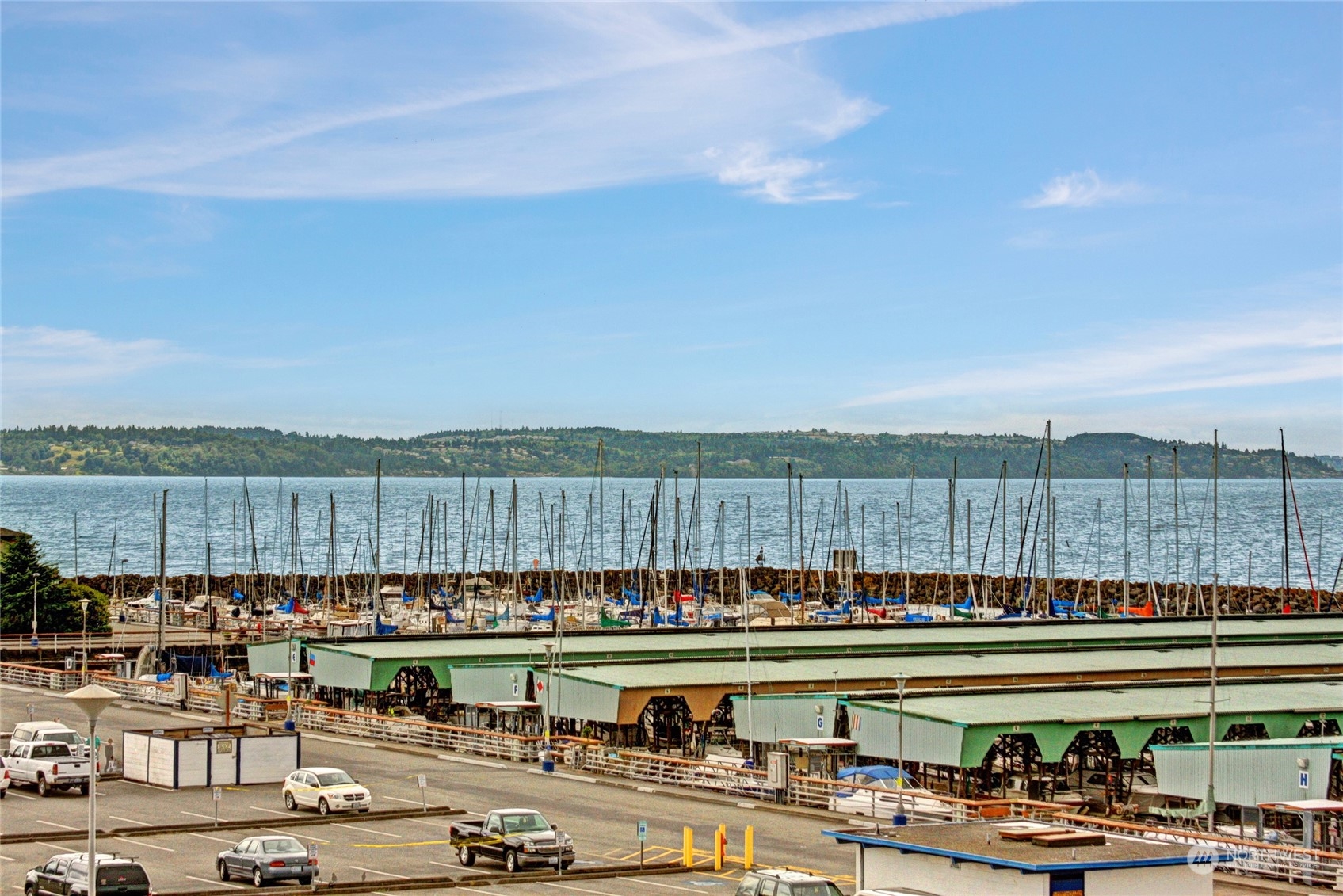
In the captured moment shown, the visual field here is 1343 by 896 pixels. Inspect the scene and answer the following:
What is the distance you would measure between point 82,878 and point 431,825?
12.3m

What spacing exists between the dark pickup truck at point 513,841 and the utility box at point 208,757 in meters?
13.2

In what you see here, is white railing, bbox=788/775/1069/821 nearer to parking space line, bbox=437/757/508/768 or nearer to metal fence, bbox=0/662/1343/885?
metal fence, bbox=0/662/1343/885

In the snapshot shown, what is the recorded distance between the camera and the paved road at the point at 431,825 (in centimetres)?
3741

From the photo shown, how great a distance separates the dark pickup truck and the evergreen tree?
6585 cm

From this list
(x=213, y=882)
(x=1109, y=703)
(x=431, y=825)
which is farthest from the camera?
(x=1109, y=703)

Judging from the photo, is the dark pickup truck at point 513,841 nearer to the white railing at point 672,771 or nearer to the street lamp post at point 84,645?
the white railing at point 672,771

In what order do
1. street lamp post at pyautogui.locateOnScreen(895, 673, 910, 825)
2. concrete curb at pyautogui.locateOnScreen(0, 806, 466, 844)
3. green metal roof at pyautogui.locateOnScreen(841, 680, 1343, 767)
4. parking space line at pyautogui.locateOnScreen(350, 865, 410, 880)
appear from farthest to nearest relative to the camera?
green metal roof at pyautogui.locateOnScreen(841, 680, 1343, 767), street lamp post at pyautogui.locateOnScreen(895, 673, 910, 825), concrete curb at pyautogui.locateOnScreen(0, 806, 466, 844), parking space line at pyautogui.locateOnScreen(350, 865, 410, 880)

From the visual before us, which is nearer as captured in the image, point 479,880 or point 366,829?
point 479,880

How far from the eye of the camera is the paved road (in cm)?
3741

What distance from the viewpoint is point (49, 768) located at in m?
48.6

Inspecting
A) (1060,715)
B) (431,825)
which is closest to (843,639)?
(1060,715)

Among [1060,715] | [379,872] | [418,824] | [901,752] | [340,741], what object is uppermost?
[1060,715]

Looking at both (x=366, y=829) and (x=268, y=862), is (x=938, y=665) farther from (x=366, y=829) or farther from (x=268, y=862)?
(x=268, y=862)

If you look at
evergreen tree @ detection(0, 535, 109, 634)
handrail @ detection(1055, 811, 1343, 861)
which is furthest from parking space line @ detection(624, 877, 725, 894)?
evergreen tree @ detection(0, 535, 109, 634)
